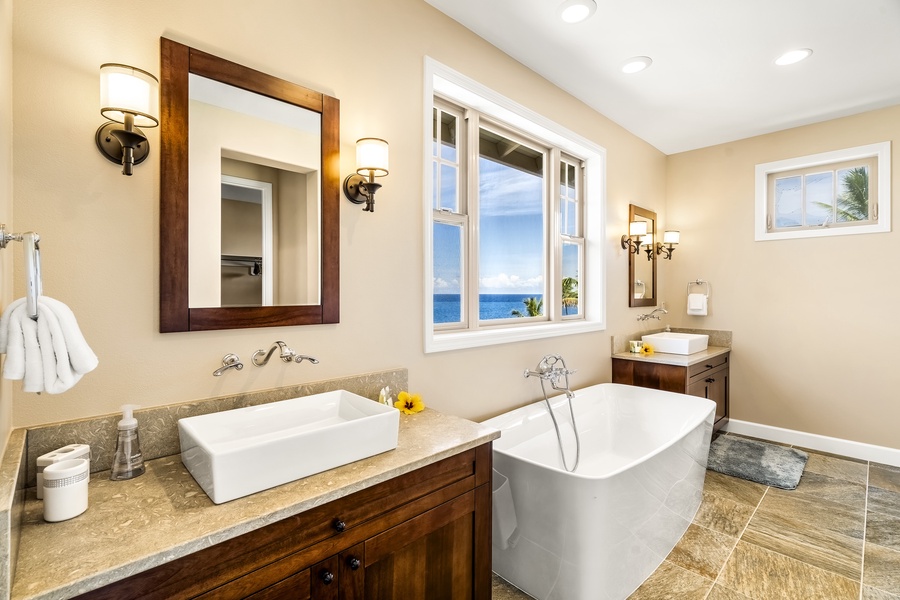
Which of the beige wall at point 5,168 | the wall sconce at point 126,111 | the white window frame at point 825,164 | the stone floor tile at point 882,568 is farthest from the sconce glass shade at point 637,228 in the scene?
the beige wall at point 5,168

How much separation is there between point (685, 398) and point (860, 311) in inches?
72.7

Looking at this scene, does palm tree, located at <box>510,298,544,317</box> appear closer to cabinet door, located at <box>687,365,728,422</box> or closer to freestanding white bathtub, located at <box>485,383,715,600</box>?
freestanding white bathtub, located at <box>485,383,715,600</box>

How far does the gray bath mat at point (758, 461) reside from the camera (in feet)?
10.1

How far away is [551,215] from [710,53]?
1328mm

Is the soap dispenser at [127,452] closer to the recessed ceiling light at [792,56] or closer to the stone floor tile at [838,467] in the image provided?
the recessed ceiling light at [792,56]

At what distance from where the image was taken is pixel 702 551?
226 centimetres

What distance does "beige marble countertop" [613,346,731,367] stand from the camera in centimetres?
335

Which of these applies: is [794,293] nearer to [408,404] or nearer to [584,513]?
[584,513]

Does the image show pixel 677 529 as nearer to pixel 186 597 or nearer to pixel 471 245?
pixel 471 245

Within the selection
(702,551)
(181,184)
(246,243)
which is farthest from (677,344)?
(181,184)

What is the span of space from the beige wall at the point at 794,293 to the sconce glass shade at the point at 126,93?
4433 millimetres

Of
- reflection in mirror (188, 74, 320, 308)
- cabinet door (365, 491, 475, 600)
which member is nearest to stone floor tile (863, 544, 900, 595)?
cabinet door (365, 491, 475, 600)

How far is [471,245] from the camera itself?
2.68 m

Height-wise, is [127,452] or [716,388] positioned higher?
[127,452]
